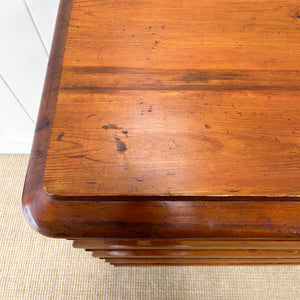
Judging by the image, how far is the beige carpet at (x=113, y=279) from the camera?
2.60 feet

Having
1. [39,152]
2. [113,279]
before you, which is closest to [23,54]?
[39,152]

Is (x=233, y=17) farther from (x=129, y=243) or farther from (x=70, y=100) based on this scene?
(x=129, y=243)

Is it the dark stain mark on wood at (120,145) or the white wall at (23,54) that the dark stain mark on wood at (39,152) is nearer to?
the dark stain mark on wood at (120,145)

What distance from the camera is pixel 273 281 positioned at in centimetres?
81

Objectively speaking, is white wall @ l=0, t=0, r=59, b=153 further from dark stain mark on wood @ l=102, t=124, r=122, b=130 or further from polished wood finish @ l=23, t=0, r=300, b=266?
dark stain mark on wood @ l=102, t=124, r=122, b=130

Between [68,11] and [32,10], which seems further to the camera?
[32,10]

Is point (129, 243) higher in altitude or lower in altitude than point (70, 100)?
lower

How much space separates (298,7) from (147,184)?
1.28 ft

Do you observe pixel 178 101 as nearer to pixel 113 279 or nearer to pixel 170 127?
pixel 170 127

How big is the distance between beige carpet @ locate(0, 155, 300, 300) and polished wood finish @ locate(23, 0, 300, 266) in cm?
46

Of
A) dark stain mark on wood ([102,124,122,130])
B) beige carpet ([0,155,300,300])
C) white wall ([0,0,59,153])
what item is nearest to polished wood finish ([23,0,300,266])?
dark stain mark on wood ([102,124,122,130])

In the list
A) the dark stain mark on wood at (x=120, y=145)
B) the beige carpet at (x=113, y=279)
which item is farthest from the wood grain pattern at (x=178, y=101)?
the beige carpet at (x=113, y=279)

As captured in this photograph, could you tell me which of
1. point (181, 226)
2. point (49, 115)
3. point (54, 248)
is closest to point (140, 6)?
point (49, 115)

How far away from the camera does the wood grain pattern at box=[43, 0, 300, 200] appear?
12.6 inches
